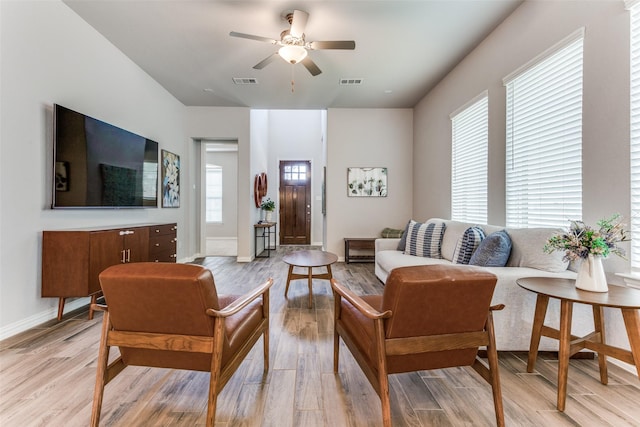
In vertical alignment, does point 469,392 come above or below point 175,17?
below

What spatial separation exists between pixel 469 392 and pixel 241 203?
4776mm

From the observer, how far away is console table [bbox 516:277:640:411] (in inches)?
55.2

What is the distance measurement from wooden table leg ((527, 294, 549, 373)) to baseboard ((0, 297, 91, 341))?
3955 millimetres

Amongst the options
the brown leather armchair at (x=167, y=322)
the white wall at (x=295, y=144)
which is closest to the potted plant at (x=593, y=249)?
the brown leather armchair at (x=167, y=322)

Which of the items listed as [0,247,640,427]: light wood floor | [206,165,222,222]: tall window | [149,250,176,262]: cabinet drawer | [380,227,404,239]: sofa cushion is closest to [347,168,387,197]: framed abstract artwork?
[380,227,404,239]: sofa cushion

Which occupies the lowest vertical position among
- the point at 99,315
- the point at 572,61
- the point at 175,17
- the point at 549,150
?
the point at 99,315

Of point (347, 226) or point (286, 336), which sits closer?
point (286, 336)

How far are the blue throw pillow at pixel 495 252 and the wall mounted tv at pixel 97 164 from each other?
3.89 meters

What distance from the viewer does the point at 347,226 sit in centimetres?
563

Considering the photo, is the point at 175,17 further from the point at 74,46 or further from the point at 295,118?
the point at 295,118

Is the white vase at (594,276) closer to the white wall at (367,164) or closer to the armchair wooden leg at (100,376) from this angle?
the armchair wooden leg at (100,376)

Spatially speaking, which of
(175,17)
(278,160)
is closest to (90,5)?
(175,17)

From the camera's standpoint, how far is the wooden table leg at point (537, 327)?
5.73 ft

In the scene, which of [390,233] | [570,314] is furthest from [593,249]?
[390,233]
